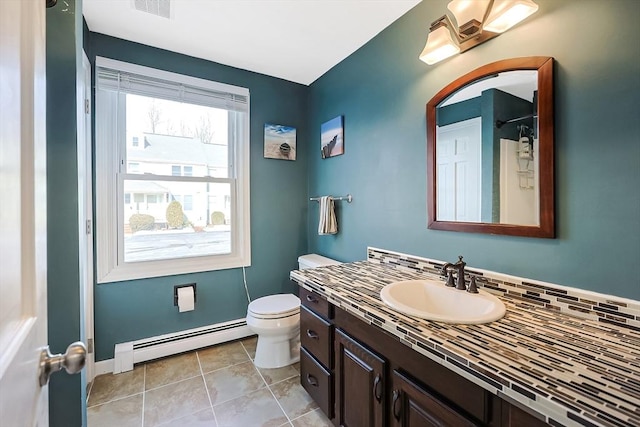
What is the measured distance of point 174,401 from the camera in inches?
67.1

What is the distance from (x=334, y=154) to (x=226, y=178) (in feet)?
3.15

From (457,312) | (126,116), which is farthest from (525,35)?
(126,116)

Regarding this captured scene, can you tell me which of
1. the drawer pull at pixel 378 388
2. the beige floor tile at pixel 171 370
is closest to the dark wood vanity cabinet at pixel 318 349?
the drawer pull at pixel 378 388

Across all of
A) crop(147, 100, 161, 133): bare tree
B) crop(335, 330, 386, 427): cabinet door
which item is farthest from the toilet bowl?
crop(147, 100, 161, 133): bare tree

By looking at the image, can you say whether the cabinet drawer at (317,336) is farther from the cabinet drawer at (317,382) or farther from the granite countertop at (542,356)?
the granite countertop at (542,356)

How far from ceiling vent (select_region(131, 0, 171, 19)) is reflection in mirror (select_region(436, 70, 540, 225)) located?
1.69 m

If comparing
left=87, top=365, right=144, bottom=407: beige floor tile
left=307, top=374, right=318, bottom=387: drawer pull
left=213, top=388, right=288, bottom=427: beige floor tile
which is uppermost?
left=307, top=374, right=318, bottom=387: drawer pull

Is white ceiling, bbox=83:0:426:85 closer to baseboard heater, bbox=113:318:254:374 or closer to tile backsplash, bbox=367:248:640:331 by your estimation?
tile backsplash, bbox=367:248:640:331

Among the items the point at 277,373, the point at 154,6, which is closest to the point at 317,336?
the point at 277,373

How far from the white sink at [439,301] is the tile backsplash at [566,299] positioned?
10 centimetres

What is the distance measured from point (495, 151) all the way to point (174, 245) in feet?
7.41

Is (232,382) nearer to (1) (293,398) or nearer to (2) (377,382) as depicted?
(1) (293,398)

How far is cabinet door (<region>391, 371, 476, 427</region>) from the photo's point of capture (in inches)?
33.3

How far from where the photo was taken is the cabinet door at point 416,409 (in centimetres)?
85
